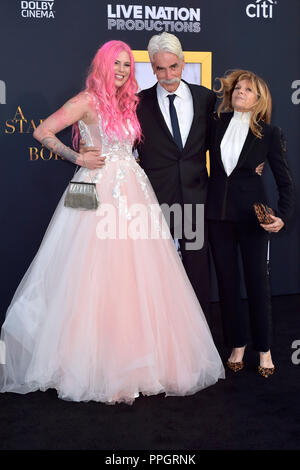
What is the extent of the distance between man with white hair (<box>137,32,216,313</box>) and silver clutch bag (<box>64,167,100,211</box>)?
0.42 metres

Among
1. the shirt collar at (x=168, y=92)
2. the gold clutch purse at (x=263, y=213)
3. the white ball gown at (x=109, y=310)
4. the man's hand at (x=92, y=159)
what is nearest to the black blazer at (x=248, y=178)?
the gold clutch purse at (x=263, y=213)

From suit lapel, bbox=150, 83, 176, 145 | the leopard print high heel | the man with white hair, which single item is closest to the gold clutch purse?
the man with white hair

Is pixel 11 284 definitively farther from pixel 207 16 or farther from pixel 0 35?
pixel 207 16

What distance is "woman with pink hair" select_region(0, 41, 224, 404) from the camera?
9.06 ft

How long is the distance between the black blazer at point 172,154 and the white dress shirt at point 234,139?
6.5 inches

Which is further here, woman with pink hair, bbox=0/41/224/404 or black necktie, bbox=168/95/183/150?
black necktie, bbox=168/95/183/150

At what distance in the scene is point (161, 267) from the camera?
294cm

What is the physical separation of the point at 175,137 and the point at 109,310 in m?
1.06

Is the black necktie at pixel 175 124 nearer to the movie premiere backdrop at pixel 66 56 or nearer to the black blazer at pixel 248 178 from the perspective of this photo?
the black blazer at pixel 248 178

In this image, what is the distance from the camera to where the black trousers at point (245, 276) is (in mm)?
3043

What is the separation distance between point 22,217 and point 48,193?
28 cm

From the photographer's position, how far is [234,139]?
3010 mm

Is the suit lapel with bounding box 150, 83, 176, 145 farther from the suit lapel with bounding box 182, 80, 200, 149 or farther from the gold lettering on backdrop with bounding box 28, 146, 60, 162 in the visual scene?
the gold lettering on backdrop with bounding box 28, 146, 60, 162

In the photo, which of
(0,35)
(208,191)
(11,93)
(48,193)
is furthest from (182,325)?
(0,35)
